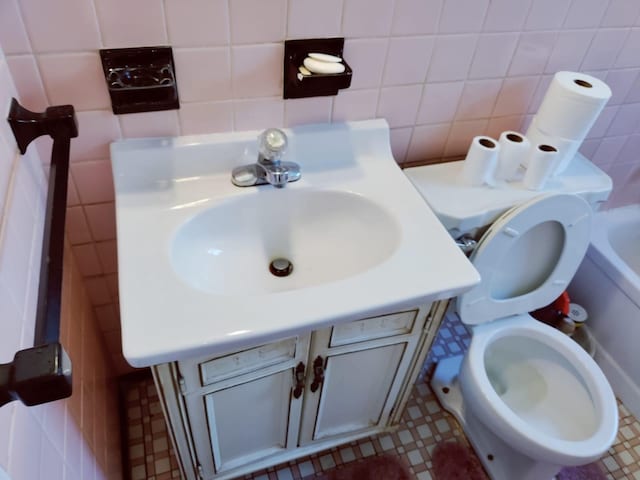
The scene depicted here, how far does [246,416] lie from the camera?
3.35 ft

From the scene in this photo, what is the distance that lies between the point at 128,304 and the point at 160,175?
317 mm

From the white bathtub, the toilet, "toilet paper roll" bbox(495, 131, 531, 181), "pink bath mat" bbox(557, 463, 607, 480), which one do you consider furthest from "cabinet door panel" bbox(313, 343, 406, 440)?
the white bathtub

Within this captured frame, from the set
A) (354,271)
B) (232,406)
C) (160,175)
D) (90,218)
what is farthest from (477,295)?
(90,218)

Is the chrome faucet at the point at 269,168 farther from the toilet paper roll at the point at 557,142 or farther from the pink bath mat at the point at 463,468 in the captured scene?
the pink bath mat at the point at 463,468

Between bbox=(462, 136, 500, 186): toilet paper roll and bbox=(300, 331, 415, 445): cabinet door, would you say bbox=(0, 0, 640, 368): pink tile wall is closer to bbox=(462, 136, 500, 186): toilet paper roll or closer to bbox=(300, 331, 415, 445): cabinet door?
bbox=(462, 136, 500, 186): toilet paper roll

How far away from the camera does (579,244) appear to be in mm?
1188

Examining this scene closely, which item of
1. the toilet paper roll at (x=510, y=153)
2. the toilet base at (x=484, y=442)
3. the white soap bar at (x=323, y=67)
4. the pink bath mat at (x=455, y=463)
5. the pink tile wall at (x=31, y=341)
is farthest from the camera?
the pink bath mat at (x=455, y=463)

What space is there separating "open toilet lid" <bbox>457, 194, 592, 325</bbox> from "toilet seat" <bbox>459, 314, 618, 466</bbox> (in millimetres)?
59

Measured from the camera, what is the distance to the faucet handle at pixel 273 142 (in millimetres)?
915

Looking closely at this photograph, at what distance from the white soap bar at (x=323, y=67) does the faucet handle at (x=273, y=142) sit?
135mm

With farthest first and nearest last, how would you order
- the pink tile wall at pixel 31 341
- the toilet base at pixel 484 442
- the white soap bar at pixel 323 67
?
the toilet base at pixel 484 442 → the white soap bar at pixel 323 67 → the pink tile wall at pixel 31 341

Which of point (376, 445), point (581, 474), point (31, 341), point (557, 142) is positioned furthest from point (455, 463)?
point (31, 341)

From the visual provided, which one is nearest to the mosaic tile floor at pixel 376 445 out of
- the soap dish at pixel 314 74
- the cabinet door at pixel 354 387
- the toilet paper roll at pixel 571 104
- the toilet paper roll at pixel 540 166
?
the cabinet door at pixel 354 387

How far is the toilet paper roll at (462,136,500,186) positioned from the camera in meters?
1.06
